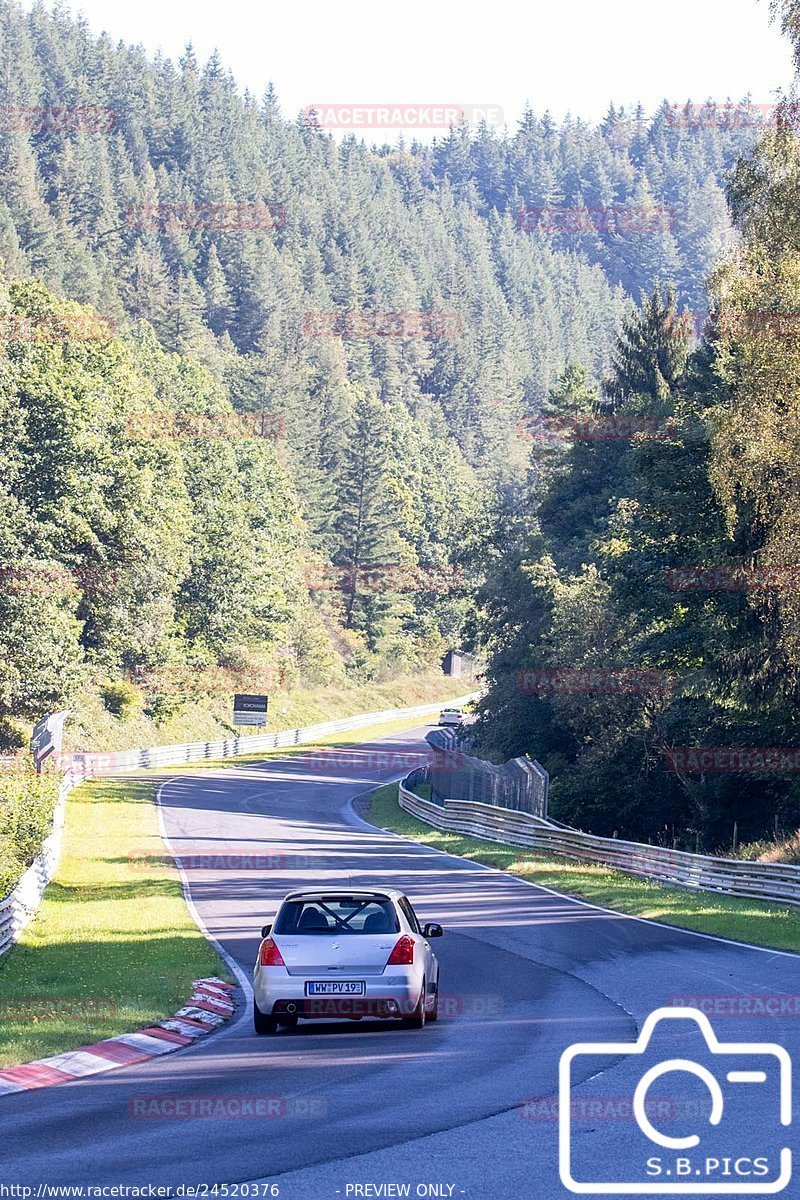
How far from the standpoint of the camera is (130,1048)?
13297 millimetres

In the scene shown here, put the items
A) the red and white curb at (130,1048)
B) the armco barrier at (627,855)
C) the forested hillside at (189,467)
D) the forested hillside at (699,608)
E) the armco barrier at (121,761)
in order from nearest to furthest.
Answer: the red and white curb at (130,1048) < the armco barrier at (121,761) < the armco barrier at (627,855) < the forested hillside at (699,608) < the forested hillside at (189,467)

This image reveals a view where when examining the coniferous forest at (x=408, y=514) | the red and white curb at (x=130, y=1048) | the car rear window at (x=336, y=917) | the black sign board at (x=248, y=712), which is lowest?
the red and white curb at (x=130, y=1048)

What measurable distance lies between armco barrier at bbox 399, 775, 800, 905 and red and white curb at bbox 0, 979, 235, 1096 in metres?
14.2

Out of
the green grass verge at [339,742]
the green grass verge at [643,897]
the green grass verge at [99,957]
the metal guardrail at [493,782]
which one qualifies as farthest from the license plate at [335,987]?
the green grass verge at [339,742]

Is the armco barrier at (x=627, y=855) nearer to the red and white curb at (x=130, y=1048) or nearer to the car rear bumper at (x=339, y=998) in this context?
the red and white curb at (x=130, y=1048)

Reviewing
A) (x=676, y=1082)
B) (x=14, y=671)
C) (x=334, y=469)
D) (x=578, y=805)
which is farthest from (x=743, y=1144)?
(x=334, y=469)

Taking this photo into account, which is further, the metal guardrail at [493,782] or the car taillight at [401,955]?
the metal guardrail at [493,782]

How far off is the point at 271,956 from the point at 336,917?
0.90 m

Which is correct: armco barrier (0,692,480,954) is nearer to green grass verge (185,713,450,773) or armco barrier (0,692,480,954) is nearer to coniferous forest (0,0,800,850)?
green grass verge (185,713,450,773)

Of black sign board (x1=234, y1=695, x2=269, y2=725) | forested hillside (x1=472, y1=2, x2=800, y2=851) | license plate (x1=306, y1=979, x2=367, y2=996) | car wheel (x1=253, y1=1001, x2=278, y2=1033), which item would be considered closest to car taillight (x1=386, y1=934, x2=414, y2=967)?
license plate (x1=306, y1=979, x2=367, y2=996)

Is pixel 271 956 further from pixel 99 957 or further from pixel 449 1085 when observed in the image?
pixel 99 957

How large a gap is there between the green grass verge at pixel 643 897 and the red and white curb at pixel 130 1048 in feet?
30.2

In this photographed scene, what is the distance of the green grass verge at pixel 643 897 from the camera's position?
943 inches

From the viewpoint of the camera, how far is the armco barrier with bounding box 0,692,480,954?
78.3ft
